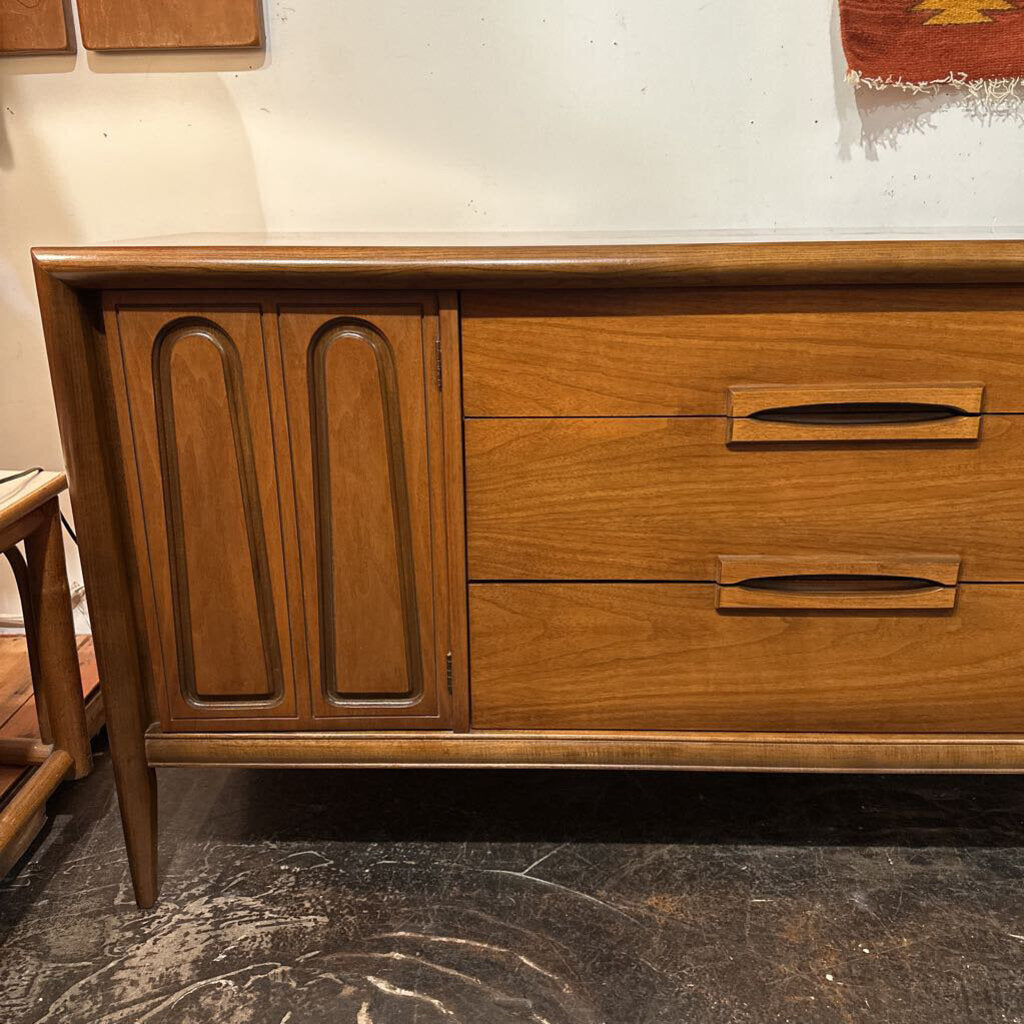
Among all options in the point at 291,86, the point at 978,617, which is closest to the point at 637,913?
the point at 978,617

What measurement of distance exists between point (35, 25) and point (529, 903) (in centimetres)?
144

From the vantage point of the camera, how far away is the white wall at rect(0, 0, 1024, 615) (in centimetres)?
131

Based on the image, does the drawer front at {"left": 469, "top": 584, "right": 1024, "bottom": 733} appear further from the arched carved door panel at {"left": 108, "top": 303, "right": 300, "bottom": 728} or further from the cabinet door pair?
the arched carved door panel at {"left": 108, "top": 303, "right": 300, "bottom": 728}

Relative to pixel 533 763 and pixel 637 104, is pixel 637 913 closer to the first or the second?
pixel 533 763

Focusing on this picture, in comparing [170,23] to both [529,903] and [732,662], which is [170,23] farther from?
[529,903]

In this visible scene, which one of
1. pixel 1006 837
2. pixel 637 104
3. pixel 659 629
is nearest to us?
pixel 659 629

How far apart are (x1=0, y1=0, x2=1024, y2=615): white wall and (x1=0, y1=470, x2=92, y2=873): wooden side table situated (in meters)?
0.51

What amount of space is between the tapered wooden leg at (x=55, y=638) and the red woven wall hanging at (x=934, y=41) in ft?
4.37

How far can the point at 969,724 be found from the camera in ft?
3.31

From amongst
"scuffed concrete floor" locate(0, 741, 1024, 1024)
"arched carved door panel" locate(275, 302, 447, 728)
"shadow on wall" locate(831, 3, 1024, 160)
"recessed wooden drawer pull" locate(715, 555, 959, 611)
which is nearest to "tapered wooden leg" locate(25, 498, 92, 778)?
"scuffed concrete floor" locate(0, 741, 1024, 1024)

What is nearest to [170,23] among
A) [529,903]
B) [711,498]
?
[711,498]

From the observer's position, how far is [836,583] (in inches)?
38.4

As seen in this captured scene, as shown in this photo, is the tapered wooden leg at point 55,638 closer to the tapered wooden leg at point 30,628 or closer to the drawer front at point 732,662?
the tapered wooden leg at point 30,628

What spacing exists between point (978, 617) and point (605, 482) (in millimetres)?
442
